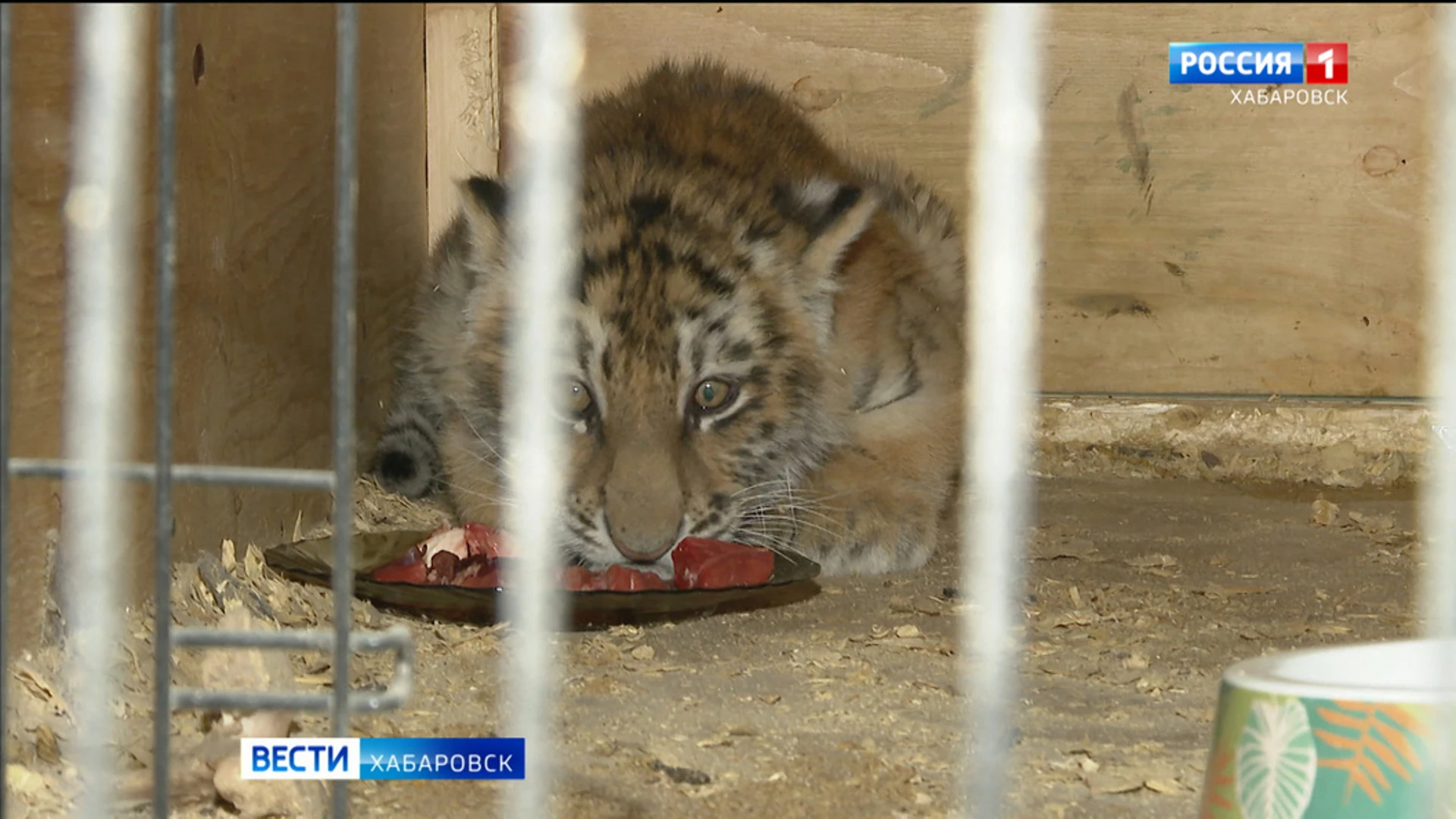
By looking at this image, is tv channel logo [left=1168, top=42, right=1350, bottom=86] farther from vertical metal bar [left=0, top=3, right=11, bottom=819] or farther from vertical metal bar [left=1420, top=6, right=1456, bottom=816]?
vertical metal bar [left=0, top=3, right=11, bottom=819]

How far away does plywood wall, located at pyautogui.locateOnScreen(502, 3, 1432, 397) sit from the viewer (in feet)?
13.9

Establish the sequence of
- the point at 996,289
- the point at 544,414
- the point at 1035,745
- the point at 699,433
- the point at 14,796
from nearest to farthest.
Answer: the point at 996,289 < the point at 544,414 < the point at 14,796 < the point at 1035,745 < the point at 699,433

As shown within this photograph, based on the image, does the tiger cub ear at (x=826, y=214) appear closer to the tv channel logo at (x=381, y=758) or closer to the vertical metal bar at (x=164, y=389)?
the tv channel logo at (x=381, y=758)

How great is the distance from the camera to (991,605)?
1.16 meters

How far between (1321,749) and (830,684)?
1.11 metres

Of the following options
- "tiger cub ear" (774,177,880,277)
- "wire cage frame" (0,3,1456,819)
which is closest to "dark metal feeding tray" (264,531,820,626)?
"tiger cub ear" (774,177,880,277)

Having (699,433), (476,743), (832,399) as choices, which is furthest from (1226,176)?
(476,743)

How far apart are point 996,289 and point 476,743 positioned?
2.25ft

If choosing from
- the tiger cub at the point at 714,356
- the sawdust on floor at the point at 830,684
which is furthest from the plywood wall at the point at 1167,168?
the sawdust on floor at the point at 830,684

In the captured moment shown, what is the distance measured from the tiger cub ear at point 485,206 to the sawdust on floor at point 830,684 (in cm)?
74

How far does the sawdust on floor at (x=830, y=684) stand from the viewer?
1.90 metres

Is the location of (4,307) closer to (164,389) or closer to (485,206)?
(164,389)

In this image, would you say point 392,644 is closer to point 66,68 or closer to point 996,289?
point 996,289

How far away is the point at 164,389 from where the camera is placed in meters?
1.23
